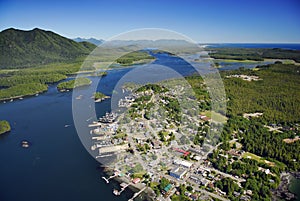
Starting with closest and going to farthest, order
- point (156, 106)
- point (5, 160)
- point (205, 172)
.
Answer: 1. point (205, 172)
2. point (5, 160)
3. point (156, 106)

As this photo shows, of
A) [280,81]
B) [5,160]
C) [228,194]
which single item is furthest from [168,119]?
[280,81]

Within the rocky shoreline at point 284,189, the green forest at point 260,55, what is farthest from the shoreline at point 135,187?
the green forest at point 260,55

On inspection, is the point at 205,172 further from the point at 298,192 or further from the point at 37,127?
the point at 37,127

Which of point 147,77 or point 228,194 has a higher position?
point 147,77

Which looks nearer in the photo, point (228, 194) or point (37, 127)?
point (228, 194)

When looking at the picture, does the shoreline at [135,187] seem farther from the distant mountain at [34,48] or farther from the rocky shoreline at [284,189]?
the distant mountain at [34,48]

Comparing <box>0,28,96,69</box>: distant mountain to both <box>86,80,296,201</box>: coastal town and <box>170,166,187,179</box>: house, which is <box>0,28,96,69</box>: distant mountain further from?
<box>170,166,187,179</box>: house

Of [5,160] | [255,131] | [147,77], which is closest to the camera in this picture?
[5,160]

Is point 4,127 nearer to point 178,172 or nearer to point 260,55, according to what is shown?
point 178,172
